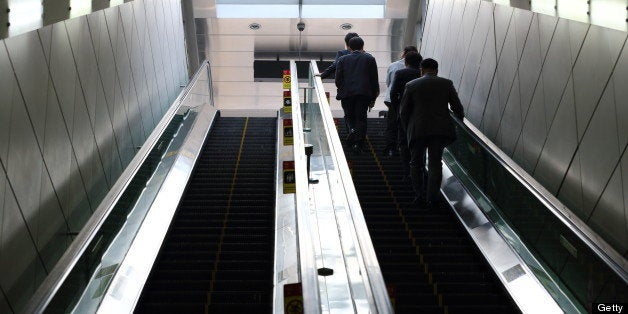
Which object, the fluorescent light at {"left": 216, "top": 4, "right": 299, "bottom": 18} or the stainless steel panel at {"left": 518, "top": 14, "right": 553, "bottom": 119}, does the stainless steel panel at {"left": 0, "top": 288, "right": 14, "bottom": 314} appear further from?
the fluorescent light at {"left": 216, "top": 4, "right": 299, "bottom": 18}

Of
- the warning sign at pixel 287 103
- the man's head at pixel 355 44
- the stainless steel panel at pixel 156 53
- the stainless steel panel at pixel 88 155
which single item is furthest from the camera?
the warning sign at pixel 287 103

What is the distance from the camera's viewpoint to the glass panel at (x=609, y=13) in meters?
5.90

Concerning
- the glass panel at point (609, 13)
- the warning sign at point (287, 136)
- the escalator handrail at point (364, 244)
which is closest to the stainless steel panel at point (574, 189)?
the glass panel at point (609, 13)

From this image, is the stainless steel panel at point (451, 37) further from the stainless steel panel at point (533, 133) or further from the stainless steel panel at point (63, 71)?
the stainless steel panel at point (63, 71)

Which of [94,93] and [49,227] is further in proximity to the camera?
[94,93]

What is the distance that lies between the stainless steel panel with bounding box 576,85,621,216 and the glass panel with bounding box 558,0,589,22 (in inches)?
26.0

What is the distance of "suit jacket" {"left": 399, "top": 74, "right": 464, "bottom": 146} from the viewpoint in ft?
27.2

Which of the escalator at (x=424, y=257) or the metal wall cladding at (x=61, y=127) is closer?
the metal wall cladding at (x=61, y=127)

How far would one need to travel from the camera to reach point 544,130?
8.20m

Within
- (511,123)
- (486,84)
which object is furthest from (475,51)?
(511,123)

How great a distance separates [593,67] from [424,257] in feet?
7.20

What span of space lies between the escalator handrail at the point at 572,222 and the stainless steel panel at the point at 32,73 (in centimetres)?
397

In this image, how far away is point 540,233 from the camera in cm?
678

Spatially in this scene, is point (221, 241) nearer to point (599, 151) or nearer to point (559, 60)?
point (559, 60)
